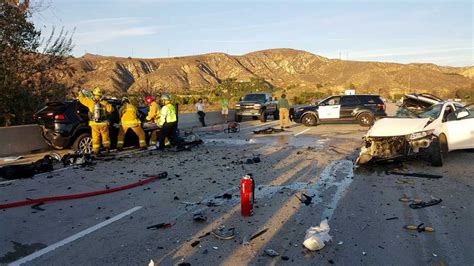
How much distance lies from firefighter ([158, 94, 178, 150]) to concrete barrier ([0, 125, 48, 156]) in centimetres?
402

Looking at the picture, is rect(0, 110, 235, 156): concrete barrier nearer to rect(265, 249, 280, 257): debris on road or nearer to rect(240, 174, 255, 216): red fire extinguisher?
rect(240, 174, 255, 216): red fire extinguisher

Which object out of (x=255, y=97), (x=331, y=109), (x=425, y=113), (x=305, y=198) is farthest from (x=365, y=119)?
(x=305, y=198)

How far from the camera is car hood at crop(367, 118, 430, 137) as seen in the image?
9133 mm

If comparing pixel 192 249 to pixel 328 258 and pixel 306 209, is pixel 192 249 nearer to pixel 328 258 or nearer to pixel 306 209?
pixel 328 258

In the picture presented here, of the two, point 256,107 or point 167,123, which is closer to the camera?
point 167,123

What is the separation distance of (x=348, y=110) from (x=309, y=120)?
2.05m

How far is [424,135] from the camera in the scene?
902 centimetres

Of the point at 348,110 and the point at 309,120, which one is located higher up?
the point at 348,110

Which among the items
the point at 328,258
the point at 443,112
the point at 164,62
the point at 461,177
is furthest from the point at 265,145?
the point at 164,62

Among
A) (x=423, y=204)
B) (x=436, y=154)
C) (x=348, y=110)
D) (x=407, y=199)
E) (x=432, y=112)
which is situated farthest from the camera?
(x=348, y=110)

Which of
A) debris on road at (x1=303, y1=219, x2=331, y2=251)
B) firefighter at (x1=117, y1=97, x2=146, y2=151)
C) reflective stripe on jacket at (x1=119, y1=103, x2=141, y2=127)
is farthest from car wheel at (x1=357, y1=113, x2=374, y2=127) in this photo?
debris on road at (x1=303, y1=219, x2=331, y2=251)

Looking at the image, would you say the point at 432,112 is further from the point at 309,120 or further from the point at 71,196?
the point at 309,120

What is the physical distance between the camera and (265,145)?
13.8 metres

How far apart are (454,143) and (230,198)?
20.4ft
